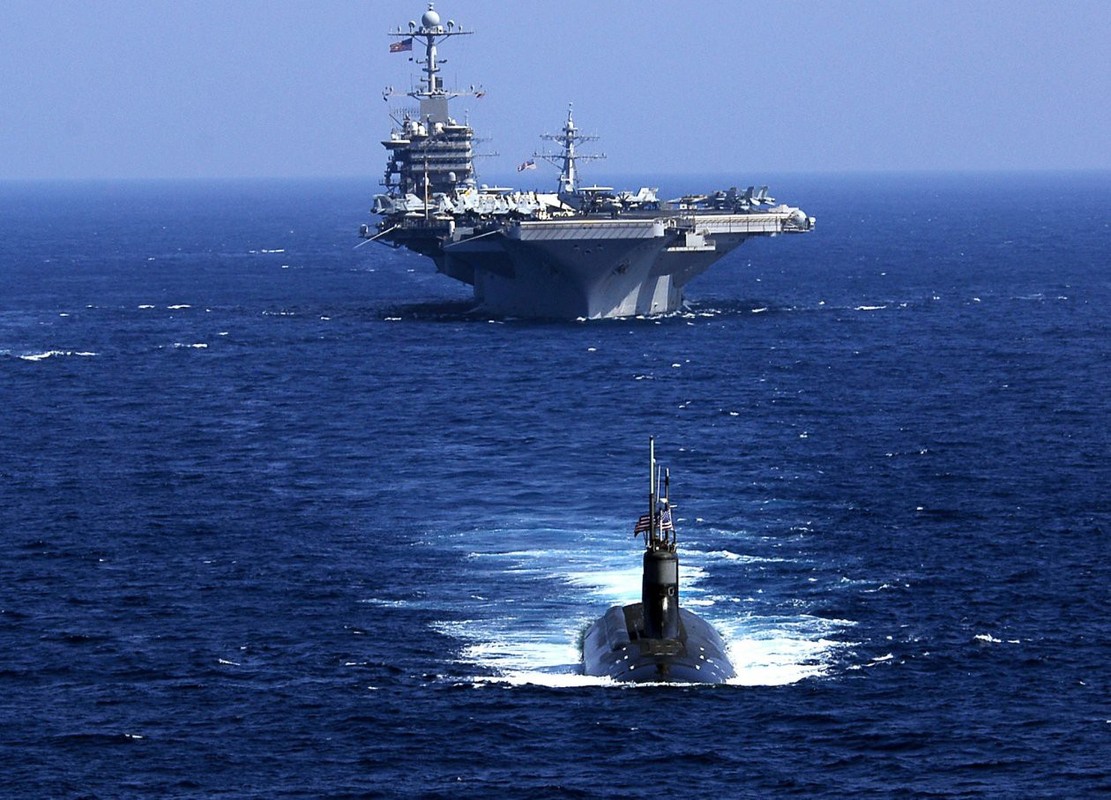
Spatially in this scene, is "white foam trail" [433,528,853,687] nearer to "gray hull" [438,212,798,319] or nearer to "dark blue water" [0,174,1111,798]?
"dark blue water" [0,174,1111,798]

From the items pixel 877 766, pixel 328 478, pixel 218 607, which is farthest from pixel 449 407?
pixel 877 766

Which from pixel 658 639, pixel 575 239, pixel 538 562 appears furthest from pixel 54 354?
pixel 658 639

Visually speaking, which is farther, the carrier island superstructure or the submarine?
the carrier island superstructure

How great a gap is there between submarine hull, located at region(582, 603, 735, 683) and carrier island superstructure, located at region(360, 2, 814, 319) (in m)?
68.8

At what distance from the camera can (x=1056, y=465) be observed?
81375mm

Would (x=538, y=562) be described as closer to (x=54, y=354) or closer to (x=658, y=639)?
(x=658, y=639)

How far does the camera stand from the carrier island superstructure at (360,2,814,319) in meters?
125

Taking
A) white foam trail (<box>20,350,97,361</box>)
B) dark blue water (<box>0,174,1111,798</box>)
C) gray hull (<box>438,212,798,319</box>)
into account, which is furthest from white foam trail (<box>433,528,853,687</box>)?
white foam trail (<box>20,350,97,361</box>)

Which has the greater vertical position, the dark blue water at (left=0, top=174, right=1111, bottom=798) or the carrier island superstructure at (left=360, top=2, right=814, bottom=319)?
the carrier island superstructure at (left=360, top=2, right=814, bottom=319)

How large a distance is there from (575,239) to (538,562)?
58.1 m

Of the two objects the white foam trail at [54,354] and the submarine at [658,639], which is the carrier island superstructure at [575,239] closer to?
the white foam trail at [54,354]

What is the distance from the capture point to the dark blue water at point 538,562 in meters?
47.3

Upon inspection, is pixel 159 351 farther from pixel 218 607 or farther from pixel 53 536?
pixel 218 607

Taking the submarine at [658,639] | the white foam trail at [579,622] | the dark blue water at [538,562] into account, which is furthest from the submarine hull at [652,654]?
the dark blue water at [538,562]
